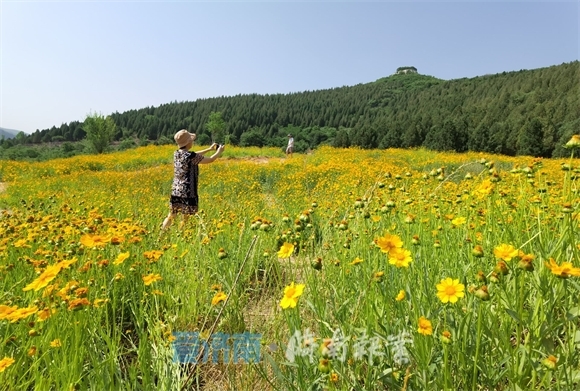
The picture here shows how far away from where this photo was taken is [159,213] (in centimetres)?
471

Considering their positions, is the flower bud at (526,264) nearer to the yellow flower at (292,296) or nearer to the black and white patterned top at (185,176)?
the yellow flower at (292,296)

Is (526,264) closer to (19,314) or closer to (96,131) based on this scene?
(19,314)

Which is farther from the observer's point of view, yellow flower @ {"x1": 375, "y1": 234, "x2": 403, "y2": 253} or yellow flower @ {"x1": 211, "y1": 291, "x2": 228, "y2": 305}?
yellow flower @ {"x1": 211, "y1": 291, "x2": 228, "y2": 305}

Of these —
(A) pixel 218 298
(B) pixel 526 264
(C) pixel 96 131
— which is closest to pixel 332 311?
(A) pixel 218 298

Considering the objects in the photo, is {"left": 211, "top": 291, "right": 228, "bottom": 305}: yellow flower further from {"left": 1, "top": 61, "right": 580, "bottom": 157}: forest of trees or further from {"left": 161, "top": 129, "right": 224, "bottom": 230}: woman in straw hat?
{"left": 1, "top": 61, "right": 580, "bottom": 157}: forest of trees

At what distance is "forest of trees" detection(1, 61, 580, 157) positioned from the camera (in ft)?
83.1

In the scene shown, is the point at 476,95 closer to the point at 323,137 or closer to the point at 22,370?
the point at 323,137

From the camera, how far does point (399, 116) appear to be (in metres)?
54.9

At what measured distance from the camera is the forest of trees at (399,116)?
83.1ft

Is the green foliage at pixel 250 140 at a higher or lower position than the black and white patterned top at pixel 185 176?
higher

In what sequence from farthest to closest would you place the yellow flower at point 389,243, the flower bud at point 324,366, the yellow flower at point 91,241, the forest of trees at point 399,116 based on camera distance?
the forest of trees at point 399,116 → the yellow flower at point 91,241 → the yellow flower at point 389,243 → the flower bud at point 324,366

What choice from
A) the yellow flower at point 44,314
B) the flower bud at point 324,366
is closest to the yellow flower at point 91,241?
the yellow flower at point 44,314

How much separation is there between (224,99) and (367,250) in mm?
94554

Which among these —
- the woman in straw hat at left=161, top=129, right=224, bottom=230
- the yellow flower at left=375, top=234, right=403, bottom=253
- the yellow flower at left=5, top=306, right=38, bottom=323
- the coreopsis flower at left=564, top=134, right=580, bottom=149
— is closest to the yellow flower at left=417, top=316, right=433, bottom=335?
the yellow flower at left=375, top=234, right=403, bottom=253
